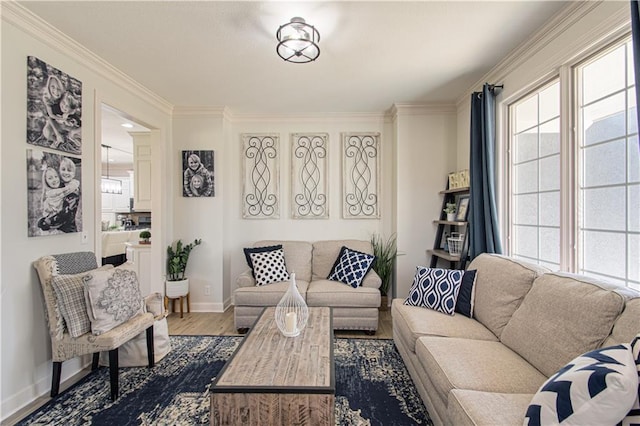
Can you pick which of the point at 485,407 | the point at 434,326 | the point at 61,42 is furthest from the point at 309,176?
the point at 485,407

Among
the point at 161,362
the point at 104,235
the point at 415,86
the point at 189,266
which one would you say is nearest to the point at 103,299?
the point at 161,362

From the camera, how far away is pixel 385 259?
3.92 m

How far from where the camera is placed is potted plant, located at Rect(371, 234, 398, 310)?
3.89m

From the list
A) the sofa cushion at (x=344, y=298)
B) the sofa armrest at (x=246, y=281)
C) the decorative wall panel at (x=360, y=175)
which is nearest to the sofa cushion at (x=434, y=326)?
the sofa cushion at (x=344, y=298)

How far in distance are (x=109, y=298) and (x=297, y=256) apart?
80.4 inches

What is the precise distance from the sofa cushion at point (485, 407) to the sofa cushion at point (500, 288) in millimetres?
768

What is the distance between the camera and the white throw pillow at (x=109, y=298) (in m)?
2.06

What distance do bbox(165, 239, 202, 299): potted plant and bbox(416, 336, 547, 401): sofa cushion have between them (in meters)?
2.93

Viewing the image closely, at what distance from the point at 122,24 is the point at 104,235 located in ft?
11.4

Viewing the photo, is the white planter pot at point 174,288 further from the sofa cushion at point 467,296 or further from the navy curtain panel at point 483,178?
the navy curtain panel at point 483,178

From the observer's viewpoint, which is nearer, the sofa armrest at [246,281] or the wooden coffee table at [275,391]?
the wooden coffee table at [275,391]

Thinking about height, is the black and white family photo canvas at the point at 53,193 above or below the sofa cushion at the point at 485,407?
above

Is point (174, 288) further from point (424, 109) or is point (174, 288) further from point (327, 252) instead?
point (424, 109)

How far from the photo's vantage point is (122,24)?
2158 mm
